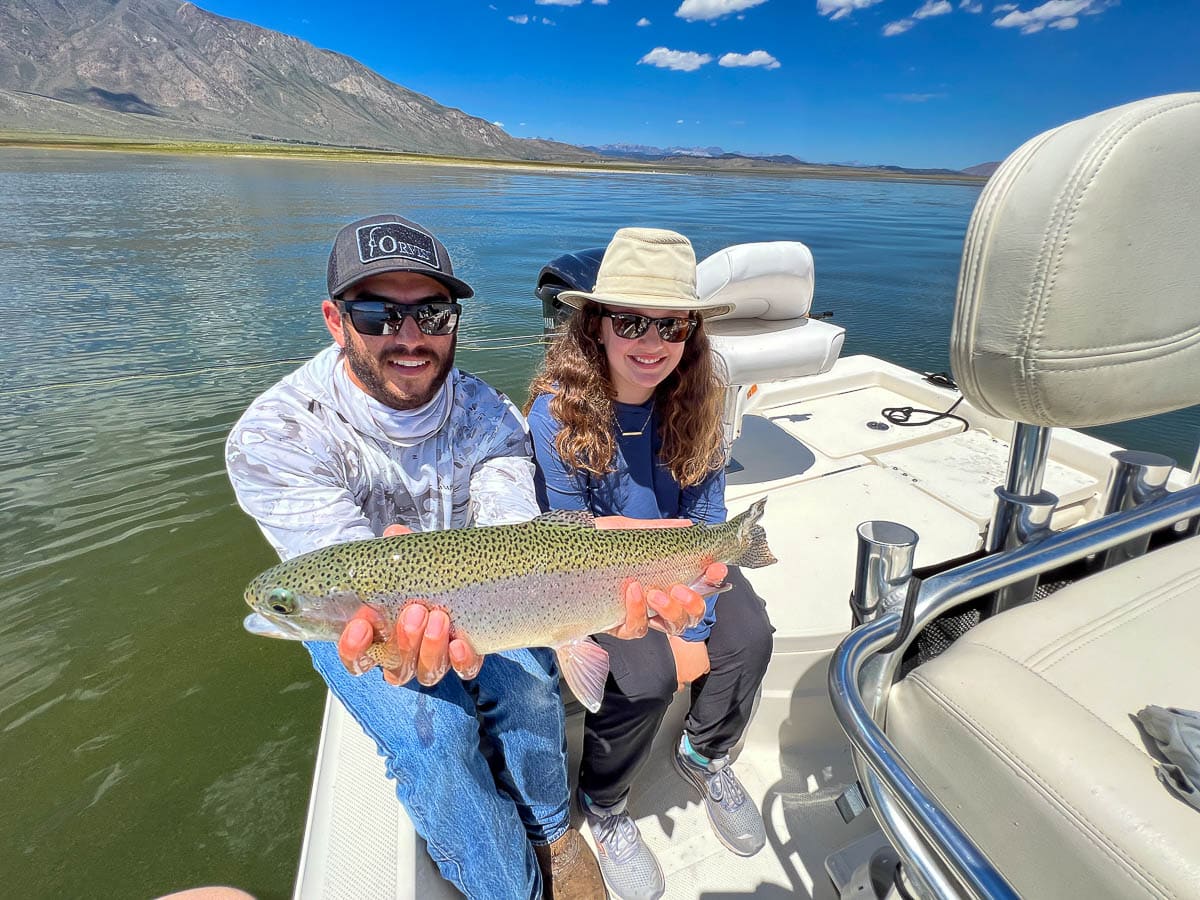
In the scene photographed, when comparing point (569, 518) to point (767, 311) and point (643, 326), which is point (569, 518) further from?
point (767, 311)

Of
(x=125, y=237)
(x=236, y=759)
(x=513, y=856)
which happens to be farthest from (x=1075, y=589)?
(x=125, y=237)

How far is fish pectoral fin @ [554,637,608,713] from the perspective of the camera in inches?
84.5

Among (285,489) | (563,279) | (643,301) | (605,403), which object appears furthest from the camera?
(563,279)

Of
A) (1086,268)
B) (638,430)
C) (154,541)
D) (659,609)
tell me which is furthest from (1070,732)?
(154,541)

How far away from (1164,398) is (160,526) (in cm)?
751

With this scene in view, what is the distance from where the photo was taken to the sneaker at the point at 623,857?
7.89 ft

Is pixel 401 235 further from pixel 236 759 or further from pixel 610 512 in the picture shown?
pixel 236 759

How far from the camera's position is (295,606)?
195 cm

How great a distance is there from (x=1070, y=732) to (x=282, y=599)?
2.20m

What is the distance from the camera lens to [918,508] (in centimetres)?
399

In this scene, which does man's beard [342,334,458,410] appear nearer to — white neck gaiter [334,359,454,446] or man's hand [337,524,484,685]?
white neck gaiter [334,359,454,446]

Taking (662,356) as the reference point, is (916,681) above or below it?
→ below

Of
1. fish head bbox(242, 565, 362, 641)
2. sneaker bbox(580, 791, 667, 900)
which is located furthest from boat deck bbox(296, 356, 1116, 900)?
fish head bbox(242, 565, 362, 641)

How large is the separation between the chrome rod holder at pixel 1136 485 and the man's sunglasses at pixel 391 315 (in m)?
2.62
